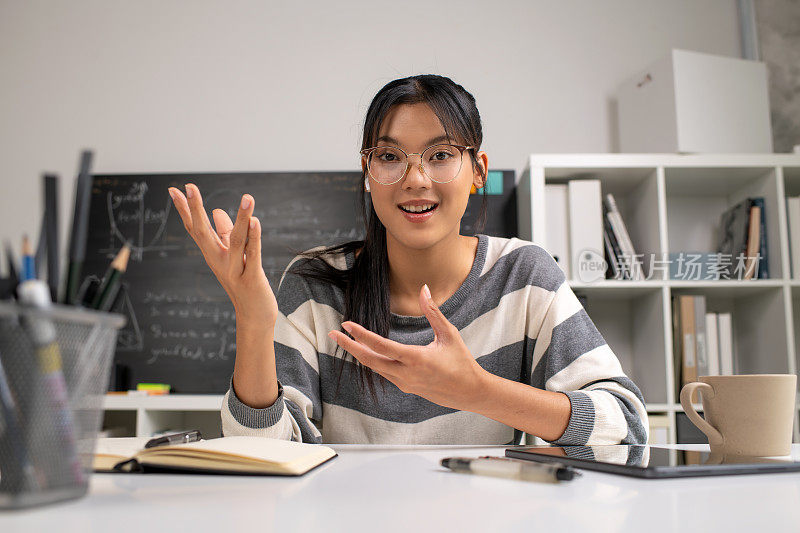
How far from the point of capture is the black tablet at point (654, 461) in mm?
597

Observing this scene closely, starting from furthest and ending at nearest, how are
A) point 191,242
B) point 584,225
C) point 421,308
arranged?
point 191,242, point 584,225, point 421,308

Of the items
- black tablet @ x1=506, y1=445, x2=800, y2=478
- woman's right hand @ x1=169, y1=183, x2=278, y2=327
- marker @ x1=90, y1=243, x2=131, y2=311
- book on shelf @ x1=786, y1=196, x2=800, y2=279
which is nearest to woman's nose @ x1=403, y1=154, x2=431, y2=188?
woman's right hand @ x1=169, y1=183, x2=278, y2=327

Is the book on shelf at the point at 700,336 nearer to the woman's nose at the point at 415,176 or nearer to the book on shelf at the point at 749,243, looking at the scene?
the book on shelf at the point at 749,243

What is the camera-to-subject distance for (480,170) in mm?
1357

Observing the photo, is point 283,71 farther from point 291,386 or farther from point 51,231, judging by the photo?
point 51,231

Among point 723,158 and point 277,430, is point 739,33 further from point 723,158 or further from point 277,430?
point 277,430

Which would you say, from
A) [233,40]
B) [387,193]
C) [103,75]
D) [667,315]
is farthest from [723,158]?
[103,75]

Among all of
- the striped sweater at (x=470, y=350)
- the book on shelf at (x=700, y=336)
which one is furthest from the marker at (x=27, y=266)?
the book on shelf at (x=700, y=336)

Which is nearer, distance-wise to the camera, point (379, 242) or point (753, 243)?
point (379, 242)

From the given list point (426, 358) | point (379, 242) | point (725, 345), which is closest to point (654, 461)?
point (426, 358)

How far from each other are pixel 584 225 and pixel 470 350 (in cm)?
131

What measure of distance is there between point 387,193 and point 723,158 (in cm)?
168

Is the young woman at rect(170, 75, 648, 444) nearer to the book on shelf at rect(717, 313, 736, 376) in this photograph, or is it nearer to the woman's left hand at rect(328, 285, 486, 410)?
the woman's left hand at rect(328, 285, 486, 410)

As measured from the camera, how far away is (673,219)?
2680mm
